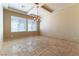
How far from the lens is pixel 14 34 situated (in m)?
2.04

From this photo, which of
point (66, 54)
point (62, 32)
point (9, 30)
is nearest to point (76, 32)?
point (62, 32)

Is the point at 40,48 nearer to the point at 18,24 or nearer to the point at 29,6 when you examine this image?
the point at 18,24

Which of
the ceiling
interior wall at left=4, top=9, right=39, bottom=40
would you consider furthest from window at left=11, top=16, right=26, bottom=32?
the ceiling

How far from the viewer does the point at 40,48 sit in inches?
80.0

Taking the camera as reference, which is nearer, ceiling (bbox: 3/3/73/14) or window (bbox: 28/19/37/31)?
ceiling (bbox: 3/3/73/14)

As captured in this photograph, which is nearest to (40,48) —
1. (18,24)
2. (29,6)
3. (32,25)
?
(32,25)

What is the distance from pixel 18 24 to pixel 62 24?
0.82m

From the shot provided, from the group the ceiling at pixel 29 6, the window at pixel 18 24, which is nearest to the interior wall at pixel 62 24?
the ceiling at pixel 29 6

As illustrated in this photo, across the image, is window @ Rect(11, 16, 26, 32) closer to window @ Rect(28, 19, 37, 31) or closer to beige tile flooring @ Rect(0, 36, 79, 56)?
window @ Rect(28, 19, 37, 31)

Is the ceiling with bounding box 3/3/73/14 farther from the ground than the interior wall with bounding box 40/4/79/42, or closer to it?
farther from the ground

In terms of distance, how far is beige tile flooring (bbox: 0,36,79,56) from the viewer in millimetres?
1976

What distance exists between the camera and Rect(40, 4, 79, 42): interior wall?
2002 mm

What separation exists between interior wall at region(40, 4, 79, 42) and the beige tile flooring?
4.9 inches

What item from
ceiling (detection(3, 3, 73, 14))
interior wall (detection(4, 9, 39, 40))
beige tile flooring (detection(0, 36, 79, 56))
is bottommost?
beige tile flooring (detection(0, 36, 79, 56))
